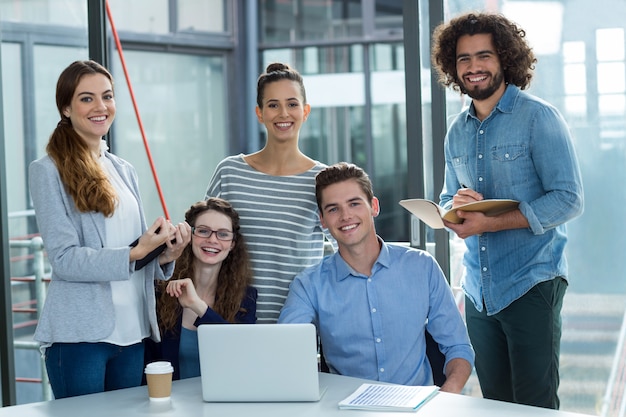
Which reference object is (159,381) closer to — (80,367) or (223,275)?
(80,367)

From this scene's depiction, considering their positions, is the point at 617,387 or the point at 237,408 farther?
the point at 617,387

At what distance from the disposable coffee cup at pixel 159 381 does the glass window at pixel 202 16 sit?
20.7 feet

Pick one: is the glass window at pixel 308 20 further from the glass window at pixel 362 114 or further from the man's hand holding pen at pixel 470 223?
the man's hand holding pen at pixel 470 223

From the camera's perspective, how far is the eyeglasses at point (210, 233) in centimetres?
261

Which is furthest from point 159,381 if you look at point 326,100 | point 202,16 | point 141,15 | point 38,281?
point 326,100

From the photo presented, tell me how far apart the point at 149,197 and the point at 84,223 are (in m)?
5.41

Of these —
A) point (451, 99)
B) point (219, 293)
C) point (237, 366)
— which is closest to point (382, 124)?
point (451, 99)

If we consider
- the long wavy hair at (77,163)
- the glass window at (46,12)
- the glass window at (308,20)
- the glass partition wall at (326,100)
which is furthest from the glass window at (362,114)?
the long wavy hair at (77,163)

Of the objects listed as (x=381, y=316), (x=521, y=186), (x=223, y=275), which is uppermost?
(x=521, y=186)

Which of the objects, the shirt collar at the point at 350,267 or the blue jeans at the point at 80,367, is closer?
the blue jeans at the point at 80,367

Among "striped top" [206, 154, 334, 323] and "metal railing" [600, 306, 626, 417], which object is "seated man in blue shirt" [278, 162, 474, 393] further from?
"metal railing" [600, 306, 626, 417]

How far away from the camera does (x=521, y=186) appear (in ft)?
8.27

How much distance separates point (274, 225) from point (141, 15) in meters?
5.35

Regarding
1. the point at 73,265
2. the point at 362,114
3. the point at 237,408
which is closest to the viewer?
the point at 237,408
